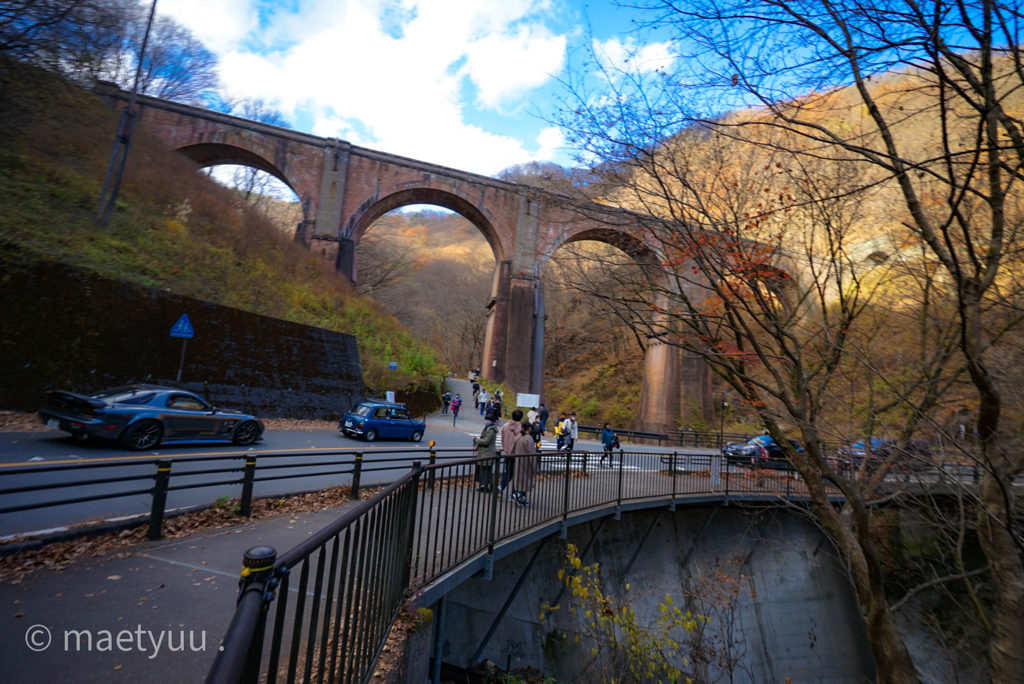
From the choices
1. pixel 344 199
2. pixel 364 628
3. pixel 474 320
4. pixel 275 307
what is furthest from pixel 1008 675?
pixel 474 320

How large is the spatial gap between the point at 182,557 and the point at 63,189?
20.5 m

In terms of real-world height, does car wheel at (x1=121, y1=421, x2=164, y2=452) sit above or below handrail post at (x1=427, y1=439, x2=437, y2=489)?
below

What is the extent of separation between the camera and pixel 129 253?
17.1 metres

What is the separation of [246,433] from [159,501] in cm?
704

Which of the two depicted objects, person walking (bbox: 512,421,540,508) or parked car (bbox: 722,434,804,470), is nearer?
person walking (bbox: 512,421,540,508)

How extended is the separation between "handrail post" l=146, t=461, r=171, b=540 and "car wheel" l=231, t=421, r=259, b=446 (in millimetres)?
6779

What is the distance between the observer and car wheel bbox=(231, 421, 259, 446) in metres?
12.1

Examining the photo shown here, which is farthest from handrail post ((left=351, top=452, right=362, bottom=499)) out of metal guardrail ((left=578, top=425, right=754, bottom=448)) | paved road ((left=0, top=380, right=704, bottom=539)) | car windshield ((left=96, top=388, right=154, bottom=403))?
metal guardrail ((left=578, top=425, right=754, bottom=448))

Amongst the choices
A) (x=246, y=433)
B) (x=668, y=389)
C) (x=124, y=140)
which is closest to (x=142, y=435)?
(x=246, y=433)

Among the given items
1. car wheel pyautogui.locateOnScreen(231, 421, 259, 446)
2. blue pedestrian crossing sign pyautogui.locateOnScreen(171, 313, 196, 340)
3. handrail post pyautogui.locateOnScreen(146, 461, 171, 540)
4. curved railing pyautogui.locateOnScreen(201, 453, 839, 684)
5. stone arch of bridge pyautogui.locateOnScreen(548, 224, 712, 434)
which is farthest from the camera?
stone arch of bridge pyautogui.locateOnScreen(548, 224, 712, 434)

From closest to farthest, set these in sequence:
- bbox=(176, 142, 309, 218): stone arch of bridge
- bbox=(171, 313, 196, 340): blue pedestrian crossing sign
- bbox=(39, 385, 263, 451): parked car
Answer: bbox=(39, 385, 263, 451): parked car < bbox=(171, 313, 196, 340): blue pedestrian crossing sign < bbox=(176, 142, 309, 218): stone arch of bridge

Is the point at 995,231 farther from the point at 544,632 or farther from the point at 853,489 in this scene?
the point at 544,632

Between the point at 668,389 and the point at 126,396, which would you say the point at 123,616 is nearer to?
the point at 126,396

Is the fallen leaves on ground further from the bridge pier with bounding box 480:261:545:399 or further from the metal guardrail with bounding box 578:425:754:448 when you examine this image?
the bridge pier with bounding box 480:261:545:399
